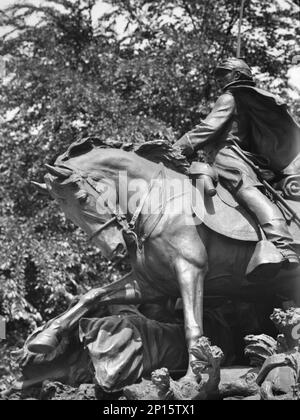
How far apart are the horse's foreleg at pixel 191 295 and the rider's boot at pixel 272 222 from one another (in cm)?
61

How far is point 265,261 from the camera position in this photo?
340 inches

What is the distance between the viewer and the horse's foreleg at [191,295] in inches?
339

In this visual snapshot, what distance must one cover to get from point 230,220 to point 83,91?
25.5ft

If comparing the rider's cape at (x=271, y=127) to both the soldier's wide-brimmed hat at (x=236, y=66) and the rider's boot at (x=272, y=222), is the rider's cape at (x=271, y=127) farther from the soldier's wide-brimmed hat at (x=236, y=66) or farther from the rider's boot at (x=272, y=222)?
the rider's boot at (x=272, y=222)

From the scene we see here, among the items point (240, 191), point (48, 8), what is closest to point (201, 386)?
point (240, 191)

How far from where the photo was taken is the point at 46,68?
16891 mm

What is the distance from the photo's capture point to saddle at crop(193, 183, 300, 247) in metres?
8.92

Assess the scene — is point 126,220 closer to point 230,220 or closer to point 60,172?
point 60,172

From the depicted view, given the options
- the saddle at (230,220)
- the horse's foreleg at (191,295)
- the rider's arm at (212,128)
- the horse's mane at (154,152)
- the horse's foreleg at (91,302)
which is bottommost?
the horse's foreleg at (91,302)

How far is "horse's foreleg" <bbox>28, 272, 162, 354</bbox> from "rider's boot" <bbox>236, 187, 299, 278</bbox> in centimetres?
107

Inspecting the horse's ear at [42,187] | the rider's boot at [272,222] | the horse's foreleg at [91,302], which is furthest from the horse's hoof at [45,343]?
the rider's boot at [272,222]

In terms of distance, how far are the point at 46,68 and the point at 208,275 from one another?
28.2 ft

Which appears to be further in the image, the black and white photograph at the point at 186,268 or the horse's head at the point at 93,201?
the horse's head at the point at 93,201

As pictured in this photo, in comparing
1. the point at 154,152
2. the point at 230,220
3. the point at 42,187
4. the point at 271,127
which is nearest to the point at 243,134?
the point at 271,127
